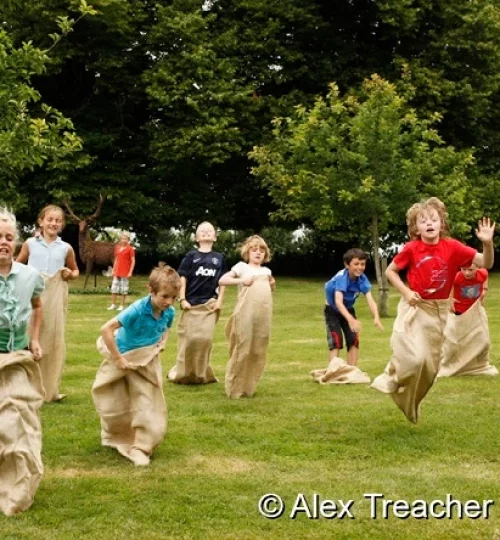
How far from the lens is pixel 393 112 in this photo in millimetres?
24969

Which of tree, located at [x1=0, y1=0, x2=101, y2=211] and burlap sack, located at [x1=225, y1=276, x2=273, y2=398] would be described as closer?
burlap sack, located at [x1=225, y1=276, x2=273, y2=398]

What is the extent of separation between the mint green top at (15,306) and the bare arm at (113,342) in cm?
85

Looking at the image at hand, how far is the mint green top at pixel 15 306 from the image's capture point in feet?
21.8

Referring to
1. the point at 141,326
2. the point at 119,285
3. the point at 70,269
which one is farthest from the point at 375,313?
the point at 119,285

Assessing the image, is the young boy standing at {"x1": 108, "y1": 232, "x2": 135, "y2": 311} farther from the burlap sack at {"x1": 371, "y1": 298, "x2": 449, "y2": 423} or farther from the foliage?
the burlap sack at {"x1": 371, "y1": 298, "x2": 449, "y2": 423}

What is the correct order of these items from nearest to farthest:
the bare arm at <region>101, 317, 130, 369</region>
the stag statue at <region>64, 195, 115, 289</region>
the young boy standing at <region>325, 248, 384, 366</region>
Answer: the bare arm at <region>101, 317, 130, 369</region>
the young boy standing at <region>325, 248, 384, 366</region>
the stag statue at <region>64, 195, 115, 289</region>

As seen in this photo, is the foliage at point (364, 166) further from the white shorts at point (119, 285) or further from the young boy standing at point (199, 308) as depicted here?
the young boy standing at point (199, 308)

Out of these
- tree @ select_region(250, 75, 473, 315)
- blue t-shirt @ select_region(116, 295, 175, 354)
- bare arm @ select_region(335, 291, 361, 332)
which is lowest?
bare arm @ select_region(335, 291, 361, 332)

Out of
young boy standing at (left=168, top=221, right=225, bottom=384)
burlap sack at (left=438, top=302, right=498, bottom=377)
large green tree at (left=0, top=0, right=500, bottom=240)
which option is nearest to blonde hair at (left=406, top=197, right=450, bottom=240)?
young boy standing at (left=168, top=221, right=225, bottom=384)

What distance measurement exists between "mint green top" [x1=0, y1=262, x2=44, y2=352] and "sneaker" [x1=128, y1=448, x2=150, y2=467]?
4.82ft

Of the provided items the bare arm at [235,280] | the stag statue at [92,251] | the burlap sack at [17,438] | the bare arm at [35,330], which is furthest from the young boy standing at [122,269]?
the burlap sack at [17,438]

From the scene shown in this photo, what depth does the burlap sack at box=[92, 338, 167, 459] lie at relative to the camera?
789cm

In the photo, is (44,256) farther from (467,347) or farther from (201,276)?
(467,347)

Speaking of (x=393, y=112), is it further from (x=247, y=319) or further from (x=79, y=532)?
(x=79, y=532)
